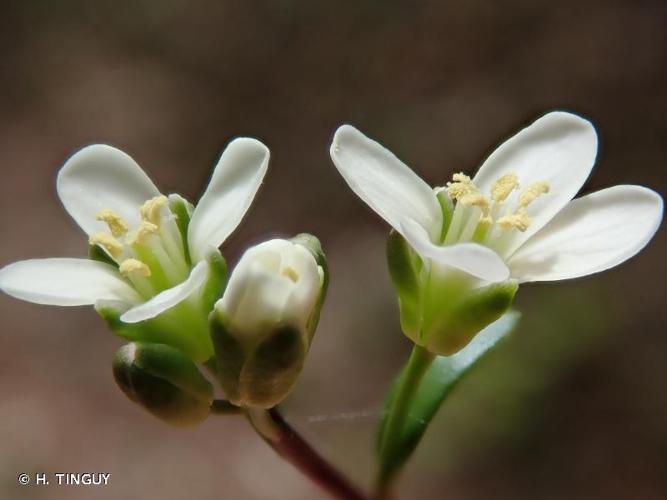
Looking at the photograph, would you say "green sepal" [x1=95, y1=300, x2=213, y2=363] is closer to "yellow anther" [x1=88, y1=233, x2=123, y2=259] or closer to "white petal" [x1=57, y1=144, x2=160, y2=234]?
"yellow anther" [x1=88, y1=233, x2=123, y2=259]

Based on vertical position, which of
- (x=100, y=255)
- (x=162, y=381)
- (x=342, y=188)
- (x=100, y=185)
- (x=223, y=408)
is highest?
(x=100, y=185)

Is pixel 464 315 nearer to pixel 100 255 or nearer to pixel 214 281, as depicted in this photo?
pixel 214 281

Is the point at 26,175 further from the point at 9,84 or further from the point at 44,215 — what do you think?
the point at 9,84

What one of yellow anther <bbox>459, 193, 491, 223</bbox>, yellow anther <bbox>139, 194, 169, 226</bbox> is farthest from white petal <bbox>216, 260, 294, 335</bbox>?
yellow anther <bbox>459, 193, 491, 223</bbox>

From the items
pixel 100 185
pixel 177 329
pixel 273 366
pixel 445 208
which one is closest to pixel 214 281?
pixel 177 329

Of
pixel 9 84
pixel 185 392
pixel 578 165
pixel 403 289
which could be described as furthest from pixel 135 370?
pixel 9 84

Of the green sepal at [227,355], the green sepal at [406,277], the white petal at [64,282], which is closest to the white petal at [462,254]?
Answer: the green sepal at [406,277]
